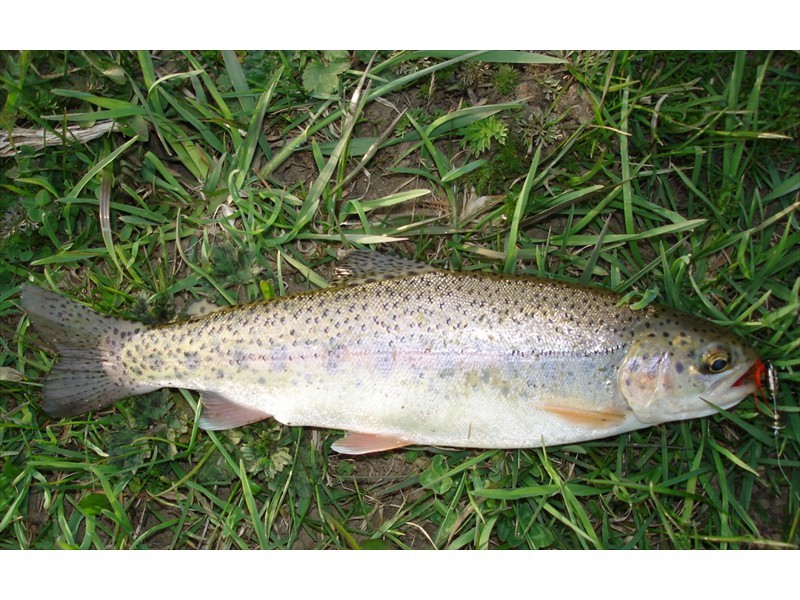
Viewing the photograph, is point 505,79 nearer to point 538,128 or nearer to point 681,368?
point 538,128

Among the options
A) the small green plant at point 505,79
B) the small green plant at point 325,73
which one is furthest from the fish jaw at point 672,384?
the small green plant at point 325,73

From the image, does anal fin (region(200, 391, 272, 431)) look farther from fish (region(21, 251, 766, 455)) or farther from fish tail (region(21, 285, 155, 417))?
fish tail (region(21, 285, 155, 417))

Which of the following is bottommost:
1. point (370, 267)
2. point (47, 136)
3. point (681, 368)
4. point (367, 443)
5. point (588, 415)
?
point (367, 443)

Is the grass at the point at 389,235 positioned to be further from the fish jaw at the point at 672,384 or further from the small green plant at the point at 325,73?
the fish jaw at the point at 672,384

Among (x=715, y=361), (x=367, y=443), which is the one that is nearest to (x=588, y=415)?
(x=715, y=361)

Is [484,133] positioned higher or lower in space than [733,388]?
higher
